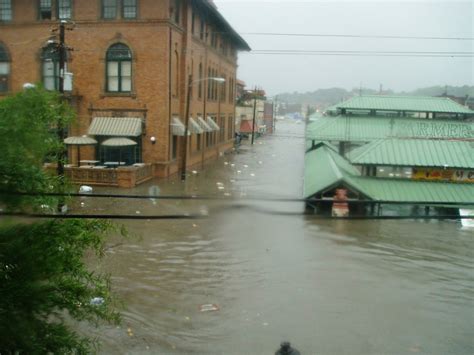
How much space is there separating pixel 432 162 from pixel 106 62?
735 inches

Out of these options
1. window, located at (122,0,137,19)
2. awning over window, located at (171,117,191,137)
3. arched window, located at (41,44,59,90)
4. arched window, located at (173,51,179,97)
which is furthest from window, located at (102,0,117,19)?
awning over window, located at (171,117,191,137)

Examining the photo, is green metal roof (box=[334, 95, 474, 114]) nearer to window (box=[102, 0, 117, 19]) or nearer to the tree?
window (box=[102, 0, 117, 19])

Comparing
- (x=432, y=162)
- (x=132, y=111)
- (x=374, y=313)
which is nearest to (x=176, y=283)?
(x=374, y=313)

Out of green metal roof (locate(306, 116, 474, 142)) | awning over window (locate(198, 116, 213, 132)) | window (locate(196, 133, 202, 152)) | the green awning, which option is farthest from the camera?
window (locate(196, 133, 202, 152))

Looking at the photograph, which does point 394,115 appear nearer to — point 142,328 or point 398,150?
point 398,150

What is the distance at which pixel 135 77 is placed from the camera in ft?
95.8

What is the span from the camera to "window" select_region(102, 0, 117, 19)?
28750mm

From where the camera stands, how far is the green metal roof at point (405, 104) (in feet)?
109

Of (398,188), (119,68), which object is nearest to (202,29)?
(119,68)

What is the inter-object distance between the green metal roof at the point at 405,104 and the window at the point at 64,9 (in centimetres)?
1810

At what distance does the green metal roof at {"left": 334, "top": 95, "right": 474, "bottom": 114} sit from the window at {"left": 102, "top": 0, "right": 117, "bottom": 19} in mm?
15795

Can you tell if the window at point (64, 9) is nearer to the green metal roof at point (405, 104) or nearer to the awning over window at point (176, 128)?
the awning over window at point (176, 128)

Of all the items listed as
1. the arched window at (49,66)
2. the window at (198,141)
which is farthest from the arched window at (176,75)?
the window at (198,141)

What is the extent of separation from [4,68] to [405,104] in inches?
1010
